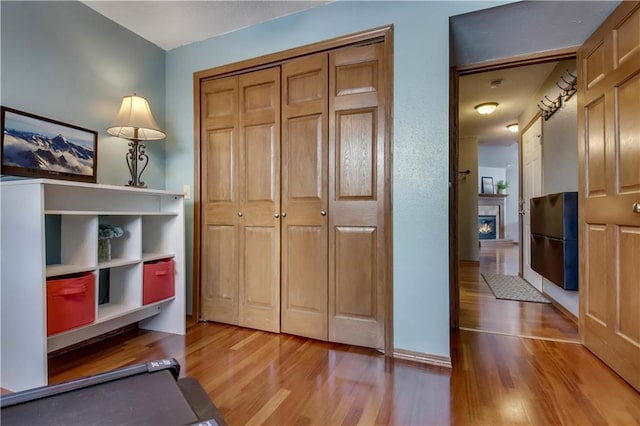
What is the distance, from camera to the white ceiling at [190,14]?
2.19 metres

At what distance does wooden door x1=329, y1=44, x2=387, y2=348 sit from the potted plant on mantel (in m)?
8.89

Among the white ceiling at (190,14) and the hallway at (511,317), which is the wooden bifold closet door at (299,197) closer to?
the white ceiling at (190,14)

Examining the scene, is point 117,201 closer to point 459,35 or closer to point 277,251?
point 277,251

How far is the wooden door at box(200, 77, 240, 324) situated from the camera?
2.55 metres

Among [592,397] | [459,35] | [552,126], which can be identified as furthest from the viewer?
[552,126]

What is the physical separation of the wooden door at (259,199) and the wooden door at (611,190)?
2.08m

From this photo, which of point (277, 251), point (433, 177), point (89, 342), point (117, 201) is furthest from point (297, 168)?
point (89, 342)

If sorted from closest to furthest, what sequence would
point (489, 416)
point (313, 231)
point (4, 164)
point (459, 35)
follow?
1. point (489, 416)
2. point (4, 164)
3. point (459, 35)
4. point (313, 231)

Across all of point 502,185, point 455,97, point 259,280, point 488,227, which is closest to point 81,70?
point 259,280

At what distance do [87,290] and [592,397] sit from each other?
2.73 metres

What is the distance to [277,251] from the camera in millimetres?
2377

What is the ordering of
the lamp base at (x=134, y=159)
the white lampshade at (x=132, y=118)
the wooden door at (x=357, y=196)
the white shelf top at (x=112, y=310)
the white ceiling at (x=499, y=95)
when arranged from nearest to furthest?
the white shelf top at (x=112, y=310), the wooden door at (x=357, y=196), the white lampshade at (x=132, y=118), the lamp base at (x=134, y=159), the white ceiling at (x=499, y=95)


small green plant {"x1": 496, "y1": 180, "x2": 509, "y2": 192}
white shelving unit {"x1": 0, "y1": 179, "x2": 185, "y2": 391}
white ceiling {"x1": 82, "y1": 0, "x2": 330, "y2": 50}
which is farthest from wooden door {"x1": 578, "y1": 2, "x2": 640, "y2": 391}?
small green plant {"x1": 496, "y1": 180, "x2": 509, "y2": 192}

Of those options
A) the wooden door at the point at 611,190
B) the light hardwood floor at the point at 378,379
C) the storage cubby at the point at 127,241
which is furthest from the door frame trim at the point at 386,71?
the wooden door at the point at 611,190
